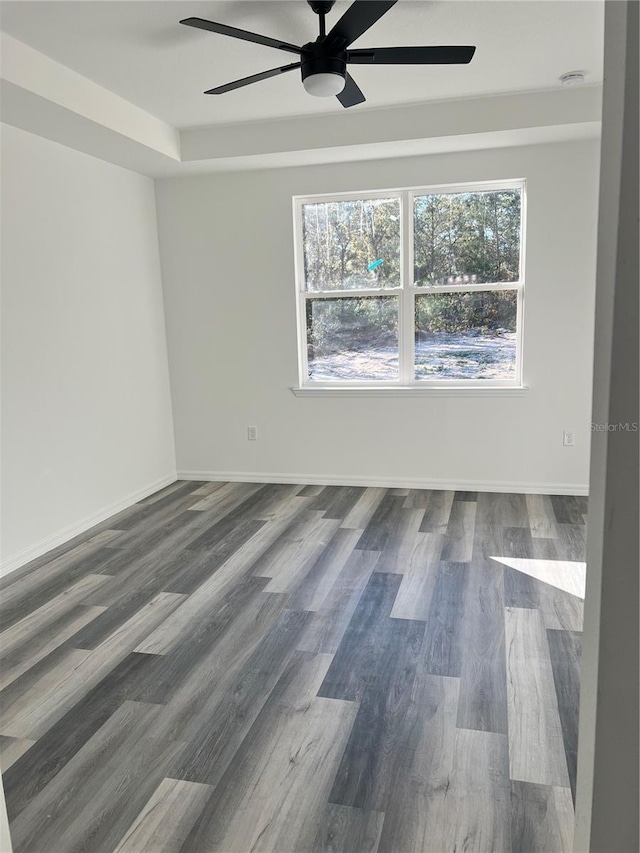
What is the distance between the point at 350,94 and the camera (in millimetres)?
3105

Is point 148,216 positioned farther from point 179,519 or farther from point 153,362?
point 179,519

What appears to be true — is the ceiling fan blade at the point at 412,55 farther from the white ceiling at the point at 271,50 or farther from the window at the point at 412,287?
the window at the point at 412,287

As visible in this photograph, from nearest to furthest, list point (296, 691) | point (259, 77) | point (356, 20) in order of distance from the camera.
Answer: point (296, 691) → point (356, 20) → point (259, 77)

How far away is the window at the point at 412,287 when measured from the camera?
461cm

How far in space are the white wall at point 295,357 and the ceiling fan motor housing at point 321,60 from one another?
1.97 meters

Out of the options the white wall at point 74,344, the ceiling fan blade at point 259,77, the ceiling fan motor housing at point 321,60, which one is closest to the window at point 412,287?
the white wall at point 74,344

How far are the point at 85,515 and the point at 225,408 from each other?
1538mm

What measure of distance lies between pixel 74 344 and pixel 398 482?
2657 mm

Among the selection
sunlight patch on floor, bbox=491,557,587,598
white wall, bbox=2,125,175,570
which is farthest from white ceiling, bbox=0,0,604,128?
sunlight patch on floor, bbox=491,557,587,598

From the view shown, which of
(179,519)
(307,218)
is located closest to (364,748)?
(179,519)

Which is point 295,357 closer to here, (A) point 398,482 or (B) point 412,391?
(B) point 412,391

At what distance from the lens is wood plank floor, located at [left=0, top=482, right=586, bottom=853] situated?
66.3 inches

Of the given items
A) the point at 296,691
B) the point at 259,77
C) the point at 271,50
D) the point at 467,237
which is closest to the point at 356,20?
the point at 259,77

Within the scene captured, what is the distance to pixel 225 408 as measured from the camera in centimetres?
525
